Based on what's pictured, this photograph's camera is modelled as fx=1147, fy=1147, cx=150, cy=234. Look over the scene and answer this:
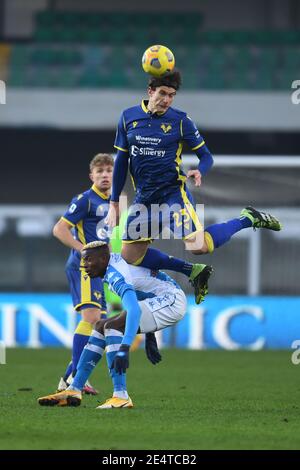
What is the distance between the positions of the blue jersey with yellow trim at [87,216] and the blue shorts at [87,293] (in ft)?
0.58

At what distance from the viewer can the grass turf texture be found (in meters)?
5.92

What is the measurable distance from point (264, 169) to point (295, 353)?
2.86m

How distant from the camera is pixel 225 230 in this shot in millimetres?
8367

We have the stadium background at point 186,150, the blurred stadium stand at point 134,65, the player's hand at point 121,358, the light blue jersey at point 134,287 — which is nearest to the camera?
the player's hand at point 121,358

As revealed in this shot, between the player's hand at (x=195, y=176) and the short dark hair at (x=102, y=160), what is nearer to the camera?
the player's hand at (x=195, y=176)

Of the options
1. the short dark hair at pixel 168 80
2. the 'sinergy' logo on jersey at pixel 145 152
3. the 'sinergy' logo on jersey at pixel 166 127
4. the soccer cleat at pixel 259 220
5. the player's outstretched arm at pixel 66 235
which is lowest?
the player's outstretched arm at pixel 66 235

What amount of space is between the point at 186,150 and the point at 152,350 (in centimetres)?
1116

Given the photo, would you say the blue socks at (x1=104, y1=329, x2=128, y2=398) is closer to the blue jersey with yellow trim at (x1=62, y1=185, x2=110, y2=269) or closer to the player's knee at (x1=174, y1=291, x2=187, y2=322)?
the player's knee at (x1=174, y1=291, x2=187, y2=322)

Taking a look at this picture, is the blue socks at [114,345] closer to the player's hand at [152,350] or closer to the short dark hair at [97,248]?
the player's hand at [152,350]

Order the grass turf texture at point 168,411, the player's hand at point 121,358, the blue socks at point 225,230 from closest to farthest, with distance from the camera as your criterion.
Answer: the grass turf texture at point 168,411
the player's hand at point 121,358
the blue socks at point 225,230

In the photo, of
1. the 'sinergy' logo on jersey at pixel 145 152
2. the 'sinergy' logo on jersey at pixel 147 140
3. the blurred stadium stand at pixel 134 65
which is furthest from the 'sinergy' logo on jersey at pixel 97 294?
the blurred stadium stand at pixel 134 65

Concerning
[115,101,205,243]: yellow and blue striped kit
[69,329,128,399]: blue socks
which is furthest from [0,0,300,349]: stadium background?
[69,329,128,399]: blue socks

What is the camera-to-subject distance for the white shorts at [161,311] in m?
7.55

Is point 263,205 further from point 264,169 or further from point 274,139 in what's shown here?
point 274,139
